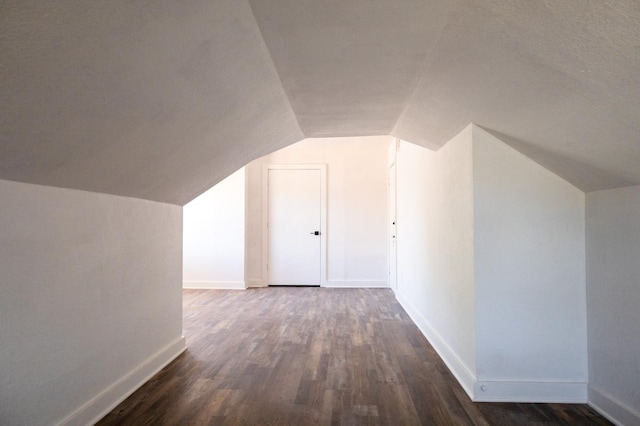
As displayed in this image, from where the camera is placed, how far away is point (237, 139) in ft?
8.21

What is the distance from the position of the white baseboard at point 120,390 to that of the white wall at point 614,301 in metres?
2.72

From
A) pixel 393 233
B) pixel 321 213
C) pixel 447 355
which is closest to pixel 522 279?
pixel 447 355

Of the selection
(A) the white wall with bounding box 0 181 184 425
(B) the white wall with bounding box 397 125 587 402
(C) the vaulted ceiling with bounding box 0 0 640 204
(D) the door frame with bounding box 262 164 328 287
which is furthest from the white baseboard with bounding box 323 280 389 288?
(C) the vaulted ceiling with bounding box 0 0 640 204

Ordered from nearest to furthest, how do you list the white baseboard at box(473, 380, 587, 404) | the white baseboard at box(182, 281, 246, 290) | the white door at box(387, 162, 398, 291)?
the white baseboard at box(473, 380, 587, 404) → the white door at box(387, 162, 398, 291) → the white baseboard at box(182, 281, 246, 290)

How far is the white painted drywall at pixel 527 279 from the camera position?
7.29ft

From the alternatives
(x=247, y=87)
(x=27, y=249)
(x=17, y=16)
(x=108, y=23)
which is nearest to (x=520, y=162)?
(x=247, y=87)

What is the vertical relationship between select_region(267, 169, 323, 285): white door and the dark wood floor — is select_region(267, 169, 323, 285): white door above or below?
above

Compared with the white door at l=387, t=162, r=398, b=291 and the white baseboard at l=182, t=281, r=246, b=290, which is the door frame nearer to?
the white baseboard at l=182, t=281, r=246, b=290

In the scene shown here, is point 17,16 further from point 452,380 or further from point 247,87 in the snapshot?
point 452,380

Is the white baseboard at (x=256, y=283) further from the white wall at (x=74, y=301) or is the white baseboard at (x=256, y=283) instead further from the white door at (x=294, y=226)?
the white wall at (x=74, y=301)

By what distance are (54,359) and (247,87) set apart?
1.56 metres

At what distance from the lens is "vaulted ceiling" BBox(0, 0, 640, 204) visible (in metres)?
1.10

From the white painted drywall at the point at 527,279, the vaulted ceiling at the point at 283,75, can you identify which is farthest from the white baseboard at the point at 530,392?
the vaulted ceiling at the point at 283,75

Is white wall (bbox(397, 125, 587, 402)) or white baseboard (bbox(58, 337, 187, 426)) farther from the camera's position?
white wall (bbox(397, 125, 587, 402))
